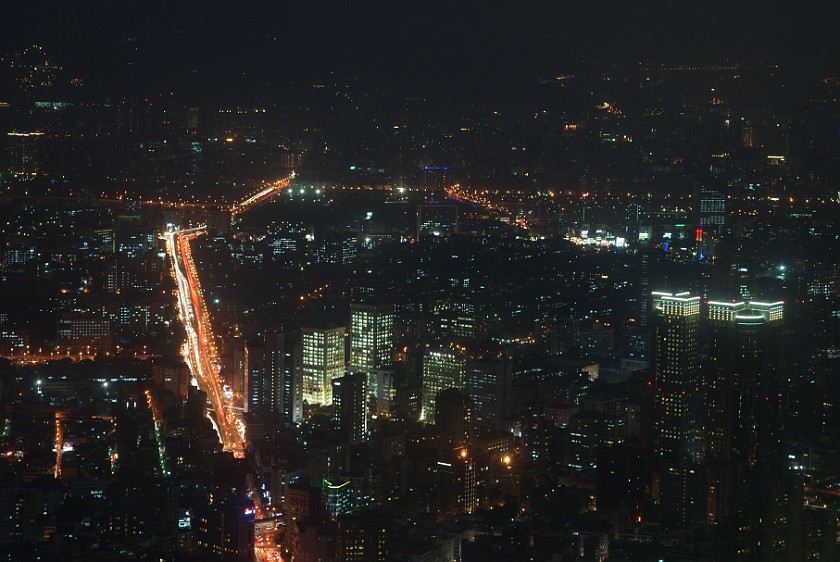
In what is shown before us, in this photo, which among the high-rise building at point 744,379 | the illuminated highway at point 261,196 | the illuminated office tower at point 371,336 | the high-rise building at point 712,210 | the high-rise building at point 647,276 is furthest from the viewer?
the illuminated highway at point 261,196

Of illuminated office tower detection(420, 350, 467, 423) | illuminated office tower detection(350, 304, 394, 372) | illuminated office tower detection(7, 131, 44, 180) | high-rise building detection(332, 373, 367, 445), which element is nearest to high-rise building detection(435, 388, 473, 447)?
illuminated office tower detection(420, 350, 467, 423)

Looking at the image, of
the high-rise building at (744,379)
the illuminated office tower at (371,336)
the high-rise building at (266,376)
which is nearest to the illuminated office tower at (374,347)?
the illuminated office tower at (371,336)

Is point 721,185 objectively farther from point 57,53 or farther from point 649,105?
point 57,53

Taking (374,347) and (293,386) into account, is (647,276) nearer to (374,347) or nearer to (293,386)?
(374,347)

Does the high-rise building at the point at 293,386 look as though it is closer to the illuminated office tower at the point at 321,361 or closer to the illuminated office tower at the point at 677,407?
the illuminated office tower at the point at 321,361

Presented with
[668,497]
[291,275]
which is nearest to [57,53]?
[291,275]

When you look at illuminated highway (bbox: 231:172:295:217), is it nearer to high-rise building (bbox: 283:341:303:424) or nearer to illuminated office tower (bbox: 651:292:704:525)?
high-rise building (bbox: 283:341:303:424)

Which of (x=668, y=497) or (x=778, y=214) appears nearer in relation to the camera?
(x=668, y=497)
